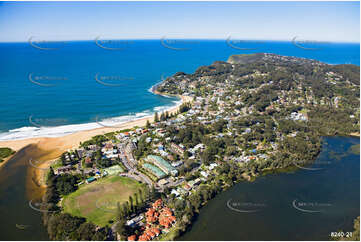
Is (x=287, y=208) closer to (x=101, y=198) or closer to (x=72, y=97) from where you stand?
(x=101, y=198)

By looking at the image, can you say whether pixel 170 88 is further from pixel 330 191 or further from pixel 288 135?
pixel 330 191

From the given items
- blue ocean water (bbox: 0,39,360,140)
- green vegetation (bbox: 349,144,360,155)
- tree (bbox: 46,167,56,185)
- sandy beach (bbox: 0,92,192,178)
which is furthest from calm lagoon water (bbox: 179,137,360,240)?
blue ocean water (bbox: 0,39,360,140)

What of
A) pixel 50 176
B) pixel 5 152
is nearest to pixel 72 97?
pixel 5 152

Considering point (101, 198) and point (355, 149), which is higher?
point (355, 149)

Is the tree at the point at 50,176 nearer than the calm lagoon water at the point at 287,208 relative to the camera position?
No

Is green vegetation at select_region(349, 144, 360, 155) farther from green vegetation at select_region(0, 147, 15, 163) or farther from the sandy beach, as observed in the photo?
green vegetation at select_region(0, 147, 15, 163)

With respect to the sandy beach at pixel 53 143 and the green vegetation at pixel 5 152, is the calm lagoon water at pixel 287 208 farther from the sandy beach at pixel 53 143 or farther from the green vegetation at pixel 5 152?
the green vegetation at pixel 5 152

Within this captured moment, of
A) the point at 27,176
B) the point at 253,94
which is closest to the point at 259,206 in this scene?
the point at 27,176

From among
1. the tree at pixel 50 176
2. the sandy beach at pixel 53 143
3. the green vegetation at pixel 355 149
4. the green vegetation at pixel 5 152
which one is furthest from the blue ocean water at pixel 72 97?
the green vegetation at pixel 355 149
